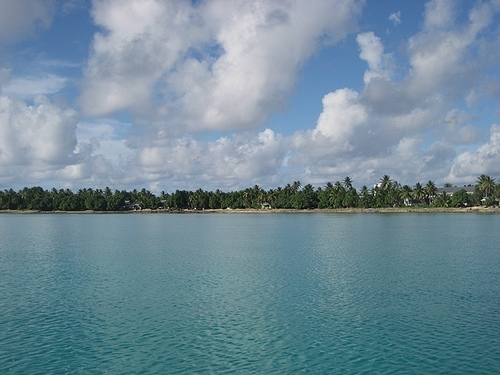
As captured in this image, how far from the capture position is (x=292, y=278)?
4059 centimetres

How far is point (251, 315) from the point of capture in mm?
27984

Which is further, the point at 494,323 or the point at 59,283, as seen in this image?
the point at 59,283

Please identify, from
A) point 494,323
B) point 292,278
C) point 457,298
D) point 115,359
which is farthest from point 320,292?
point 115,359

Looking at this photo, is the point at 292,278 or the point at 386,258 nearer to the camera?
the point at 292,278

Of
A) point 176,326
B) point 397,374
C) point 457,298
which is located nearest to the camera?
point 397,374

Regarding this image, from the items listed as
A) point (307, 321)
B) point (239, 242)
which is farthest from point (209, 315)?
point (239, 242)

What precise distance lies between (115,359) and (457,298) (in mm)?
23620

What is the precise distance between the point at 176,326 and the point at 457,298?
64.8 ft

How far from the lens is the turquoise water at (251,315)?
20719 millimetres

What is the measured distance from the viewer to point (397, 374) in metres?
19.3

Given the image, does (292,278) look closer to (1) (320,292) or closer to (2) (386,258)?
(1) (320,292)

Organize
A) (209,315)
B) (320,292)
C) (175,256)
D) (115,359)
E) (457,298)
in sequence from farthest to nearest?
(175,256) → (320,292) → (457,298) → (209,315) → (115,359)

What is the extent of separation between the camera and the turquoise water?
20719 mm

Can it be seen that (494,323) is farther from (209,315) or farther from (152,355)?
(152,355)
